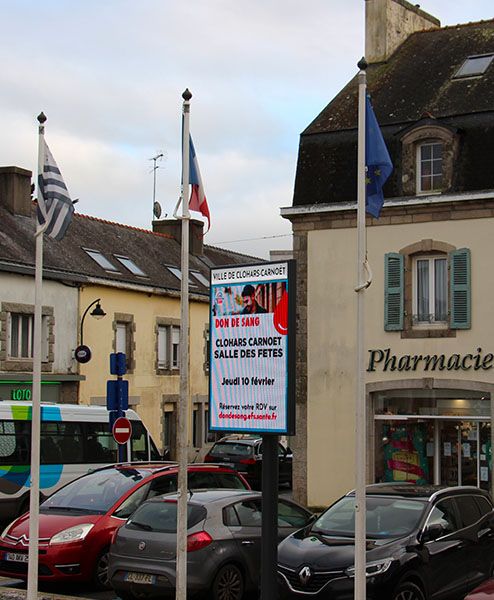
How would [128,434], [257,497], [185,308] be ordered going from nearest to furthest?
[185,308]
[257,497]
[128,434]

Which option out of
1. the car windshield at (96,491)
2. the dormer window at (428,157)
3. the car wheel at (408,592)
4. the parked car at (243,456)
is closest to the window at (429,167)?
the dormer window at (428,157)

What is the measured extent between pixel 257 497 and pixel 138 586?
2.10 m

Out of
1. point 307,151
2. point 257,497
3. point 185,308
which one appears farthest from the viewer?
point 307,151

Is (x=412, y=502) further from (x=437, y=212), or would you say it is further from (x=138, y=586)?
(x=437, y=212)

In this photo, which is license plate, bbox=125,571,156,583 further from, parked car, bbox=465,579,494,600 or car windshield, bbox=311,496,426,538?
parked car, bbox=465,579,494,600

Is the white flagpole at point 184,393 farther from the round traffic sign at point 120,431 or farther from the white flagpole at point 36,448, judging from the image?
the round traffic sign at point 120,431

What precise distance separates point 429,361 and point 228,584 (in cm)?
1116

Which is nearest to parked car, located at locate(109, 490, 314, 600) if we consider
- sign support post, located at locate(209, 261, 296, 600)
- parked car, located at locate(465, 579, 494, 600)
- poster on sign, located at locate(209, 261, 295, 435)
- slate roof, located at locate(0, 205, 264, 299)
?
sign support post, located at locate(209, 261, 296, 600)

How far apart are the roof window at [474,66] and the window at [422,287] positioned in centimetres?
415

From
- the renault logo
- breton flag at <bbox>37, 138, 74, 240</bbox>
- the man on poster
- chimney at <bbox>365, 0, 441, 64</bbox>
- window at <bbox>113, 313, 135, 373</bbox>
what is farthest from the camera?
window at <bbox>113, 313, 135, 373</bbox>

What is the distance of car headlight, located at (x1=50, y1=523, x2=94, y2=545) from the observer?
Answer: 14477 mm

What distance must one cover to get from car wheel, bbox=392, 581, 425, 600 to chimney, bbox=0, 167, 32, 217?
2518 centimetres

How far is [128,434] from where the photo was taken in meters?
21.9

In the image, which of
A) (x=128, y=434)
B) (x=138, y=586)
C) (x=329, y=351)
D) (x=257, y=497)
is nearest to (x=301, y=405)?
(x=329, y=351)
